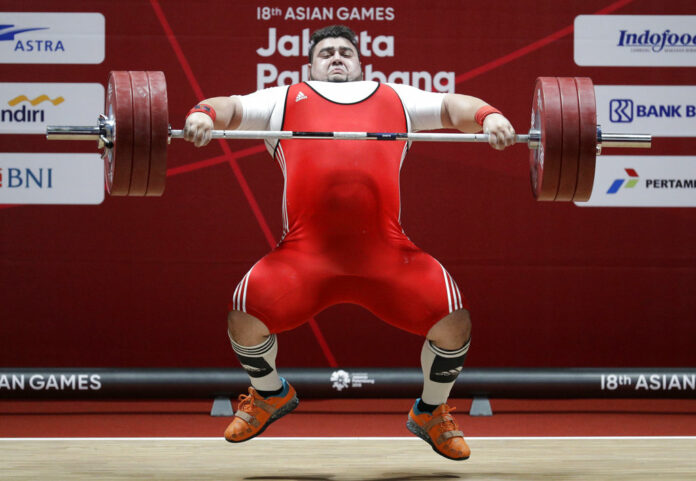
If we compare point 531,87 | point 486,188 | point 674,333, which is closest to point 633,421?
point 674,333

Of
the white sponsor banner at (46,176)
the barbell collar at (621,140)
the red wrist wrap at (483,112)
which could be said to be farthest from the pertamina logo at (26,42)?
the barbell collar at (621,140)

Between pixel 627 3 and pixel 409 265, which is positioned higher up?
pixel 627 3

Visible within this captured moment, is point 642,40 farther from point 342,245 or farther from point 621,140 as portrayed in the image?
point 342,245

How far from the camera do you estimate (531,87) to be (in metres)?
4.83

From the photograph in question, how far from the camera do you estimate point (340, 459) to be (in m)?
3.29

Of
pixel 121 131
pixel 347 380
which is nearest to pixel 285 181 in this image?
pixel 121 131

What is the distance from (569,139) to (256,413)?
1.25 m

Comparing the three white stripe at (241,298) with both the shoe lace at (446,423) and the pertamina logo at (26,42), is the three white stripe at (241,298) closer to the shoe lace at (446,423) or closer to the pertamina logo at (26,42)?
the shoe lace at (446,423)

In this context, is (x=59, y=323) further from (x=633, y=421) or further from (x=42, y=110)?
(x=633, y=421)

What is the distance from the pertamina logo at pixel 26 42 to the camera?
473 cm

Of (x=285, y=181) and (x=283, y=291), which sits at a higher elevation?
(x=285, y=181)

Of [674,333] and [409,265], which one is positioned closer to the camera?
[409,265]

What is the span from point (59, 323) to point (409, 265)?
2.56 m

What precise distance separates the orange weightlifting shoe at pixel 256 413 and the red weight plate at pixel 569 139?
1.06 metres
